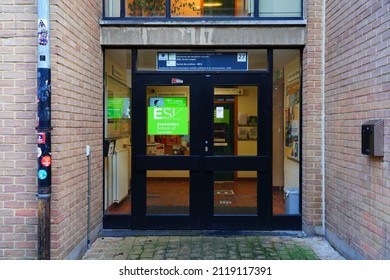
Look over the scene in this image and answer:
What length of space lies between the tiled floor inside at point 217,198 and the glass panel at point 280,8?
9.06ft

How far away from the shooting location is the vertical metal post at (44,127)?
13.1 feet

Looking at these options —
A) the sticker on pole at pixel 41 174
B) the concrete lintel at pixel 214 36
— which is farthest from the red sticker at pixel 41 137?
the concrete lintel at pixel 214 36

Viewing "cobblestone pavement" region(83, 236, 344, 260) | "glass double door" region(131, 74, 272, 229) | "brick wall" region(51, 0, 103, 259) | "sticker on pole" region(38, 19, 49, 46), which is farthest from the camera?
"glass double door" region(131, 74, 272, 229)

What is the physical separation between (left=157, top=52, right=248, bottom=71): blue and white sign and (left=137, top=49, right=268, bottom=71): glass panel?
48 mm

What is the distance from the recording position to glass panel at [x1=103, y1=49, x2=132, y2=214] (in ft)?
20.1

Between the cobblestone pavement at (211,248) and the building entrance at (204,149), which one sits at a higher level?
the building entrance at (204,149)

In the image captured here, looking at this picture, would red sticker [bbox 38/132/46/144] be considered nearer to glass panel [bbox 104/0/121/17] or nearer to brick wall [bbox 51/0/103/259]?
brick wall [bbox 51/0/103/259]

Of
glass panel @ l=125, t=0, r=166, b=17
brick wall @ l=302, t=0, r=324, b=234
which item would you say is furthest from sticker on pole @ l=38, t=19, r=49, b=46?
brick wall @ l=302, t=0, r=324, b=234

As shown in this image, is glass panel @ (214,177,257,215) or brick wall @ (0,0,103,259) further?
glass panel @ (214,177,257,215)

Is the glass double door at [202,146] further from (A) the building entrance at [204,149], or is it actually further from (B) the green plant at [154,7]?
(B) the green plant at [154,7]

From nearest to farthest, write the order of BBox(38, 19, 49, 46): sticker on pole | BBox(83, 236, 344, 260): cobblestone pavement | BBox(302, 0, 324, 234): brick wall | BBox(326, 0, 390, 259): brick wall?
1. BBox(38, 19, 49, 46): sticker on pole
2. BBox(326, 0, 390, 259): brick wall
3. BBox(83, 236, 344, 260): cobblestone pavement
4. BBox(302, 0, 324, 234): brick wall

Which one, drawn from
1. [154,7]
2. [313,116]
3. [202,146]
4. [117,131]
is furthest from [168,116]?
[313,116]

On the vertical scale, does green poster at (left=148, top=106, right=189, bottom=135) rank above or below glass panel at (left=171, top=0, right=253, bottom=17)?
below

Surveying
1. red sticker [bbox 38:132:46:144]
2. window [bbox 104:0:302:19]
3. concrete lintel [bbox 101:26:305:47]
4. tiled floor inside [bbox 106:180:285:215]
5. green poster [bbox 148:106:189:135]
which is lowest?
tiled floor inside [bbox 106:180:285:215]
